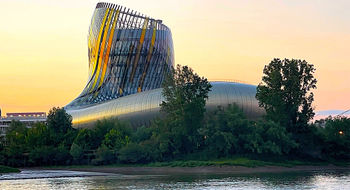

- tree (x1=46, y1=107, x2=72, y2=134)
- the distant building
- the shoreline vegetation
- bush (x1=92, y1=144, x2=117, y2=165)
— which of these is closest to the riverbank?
the shoreline vegetation

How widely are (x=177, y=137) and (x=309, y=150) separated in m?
19.0

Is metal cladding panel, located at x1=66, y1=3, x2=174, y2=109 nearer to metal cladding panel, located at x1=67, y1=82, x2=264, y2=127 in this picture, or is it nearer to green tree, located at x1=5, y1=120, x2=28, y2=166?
metal cladding panel, located at x1=67, y1=82, x2=264, y2=127

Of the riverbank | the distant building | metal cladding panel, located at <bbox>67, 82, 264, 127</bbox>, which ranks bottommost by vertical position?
the riverbank

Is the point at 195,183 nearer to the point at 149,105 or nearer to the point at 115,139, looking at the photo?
the point at 115,139

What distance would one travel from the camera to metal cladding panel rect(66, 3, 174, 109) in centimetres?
13650

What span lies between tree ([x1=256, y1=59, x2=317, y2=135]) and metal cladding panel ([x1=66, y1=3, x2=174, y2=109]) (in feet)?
172

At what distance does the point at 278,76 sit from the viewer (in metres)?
87.6

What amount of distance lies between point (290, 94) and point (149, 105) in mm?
29991

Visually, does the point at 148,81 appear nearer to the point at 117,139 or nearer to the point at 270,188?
the point at 117,139

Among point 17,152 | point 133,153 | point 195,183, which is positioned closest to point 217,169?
point 133,153

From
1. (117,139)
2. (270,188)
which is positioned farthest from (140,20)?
(270,188)

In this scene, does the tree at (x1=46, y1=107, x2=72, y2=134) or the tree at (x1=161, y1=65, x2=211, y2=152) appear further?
the tree at (x1=46, y1=107, x2=72, y2=134)

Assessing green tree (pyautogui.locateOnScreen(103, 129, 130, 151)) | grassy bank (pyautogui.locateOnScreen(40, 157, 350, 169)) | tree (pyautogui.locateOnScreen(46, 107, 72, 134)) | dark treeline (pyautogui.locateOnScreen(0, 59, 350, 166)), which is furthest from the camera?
tree (pyautogui.locateOnScreen(46, 107, 72, 134))

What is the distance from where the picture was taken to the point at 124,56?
137250 mm
